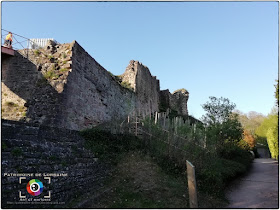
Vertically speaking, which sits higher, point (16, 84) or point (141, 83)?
point (141, 83)

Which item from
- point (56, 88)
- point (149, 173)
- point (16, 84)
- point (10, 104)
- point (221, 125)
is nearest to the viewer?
point (149, 173)

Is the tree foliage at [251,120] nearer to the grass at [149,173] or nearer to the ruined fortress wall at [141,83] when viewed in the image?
the ruined fortress wall at [141,83]

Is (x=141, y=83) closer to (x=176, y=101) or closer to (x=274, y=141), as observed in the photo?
(x=176, y=101)

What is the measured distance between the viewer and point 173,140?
834 centimetres

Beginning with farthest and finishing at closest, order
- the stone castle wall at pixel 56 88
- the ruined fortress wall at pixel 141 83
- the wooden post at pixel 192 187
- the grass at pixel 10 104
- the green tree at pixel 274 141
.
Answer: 1. the ruined fortress wall at pixel 141 83
2. the green tree at pixel 274 141
3. the grass at pixel 10 104
4. the stone castle wall at pixel 56 88
5. the wooden post at pixel 192 187

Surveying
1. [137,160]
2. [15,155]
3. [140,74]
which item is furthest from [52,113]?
[140,74]

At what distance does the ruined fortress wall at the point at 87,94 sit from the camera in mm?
8430

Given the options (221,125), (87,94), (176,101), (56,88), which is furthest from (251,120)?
(56,88)

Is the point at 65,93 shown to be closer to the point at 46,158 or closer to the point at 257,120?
the point at 46,158

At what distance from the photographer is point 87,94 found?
9.70 m

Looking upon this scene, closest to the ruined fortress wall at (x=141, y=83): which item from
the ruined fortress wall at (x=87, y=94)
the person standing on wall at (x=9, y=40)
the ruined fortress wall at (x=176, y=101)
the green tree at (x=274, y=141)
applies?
the ruined fortress wall at (x=87, y=94)

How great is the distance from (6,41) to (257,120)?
46880 millimetres

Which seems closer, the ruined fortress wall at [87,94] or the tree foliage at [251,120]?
the ruined fortress wall at [87,94]

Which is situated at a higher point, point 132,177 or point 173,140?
point 173,140
